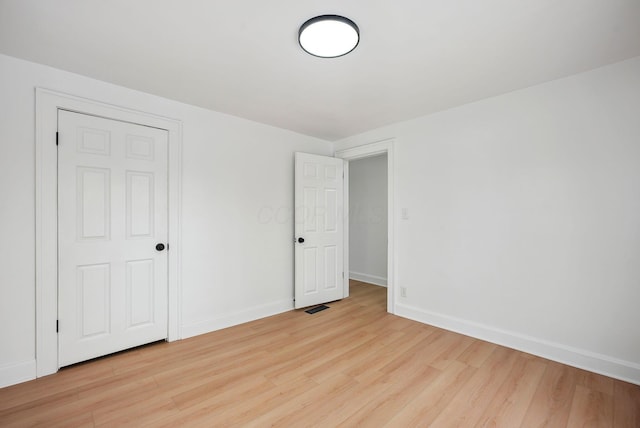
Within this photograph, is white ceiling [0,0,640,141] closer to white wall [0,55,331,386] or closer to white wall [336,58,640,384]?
white wall [0,55,331,386]

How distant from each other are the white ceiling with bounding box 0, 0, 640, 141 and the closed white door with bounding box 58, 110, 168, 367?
1.81 feet

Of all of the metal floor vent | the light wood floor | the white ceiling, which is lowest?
the metal floor vent

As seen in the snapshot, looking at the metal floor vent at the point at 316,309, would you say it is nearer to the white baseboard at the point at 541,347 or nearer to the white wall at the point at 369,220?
the white baseboard at the point at 541,347

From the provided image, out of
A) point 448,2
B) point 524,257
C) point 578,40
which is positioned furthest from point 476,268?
point 448,2

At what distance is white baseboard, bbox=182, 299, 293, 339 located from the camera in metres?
2.95

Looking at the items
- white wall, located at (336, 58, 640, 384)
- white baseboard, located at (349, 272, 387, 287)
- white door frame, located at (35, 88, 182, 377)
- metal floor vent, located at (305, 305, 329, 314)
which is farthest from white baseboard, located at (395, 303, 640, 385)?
white door frame, located at (35, 88, 182, 377)

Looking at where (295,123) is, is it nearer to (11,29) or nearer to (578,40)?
(11,29)

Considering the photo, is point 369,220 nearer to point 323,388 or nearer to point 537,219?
point 537,219

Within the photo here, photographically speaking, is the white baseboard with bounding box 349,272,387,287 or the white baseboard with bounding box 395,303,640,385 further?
the white baseboard with bounding box 349,272,387,287

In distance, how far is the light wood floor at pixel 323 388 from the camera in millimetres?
1749

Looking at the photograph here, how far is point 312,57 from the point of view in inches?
81.4

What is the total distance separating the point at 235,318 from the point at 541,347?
121 inches

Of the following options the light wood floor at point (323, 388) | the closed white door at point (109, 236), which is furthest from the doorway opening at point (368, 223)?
the closed white door at point (109, 236)

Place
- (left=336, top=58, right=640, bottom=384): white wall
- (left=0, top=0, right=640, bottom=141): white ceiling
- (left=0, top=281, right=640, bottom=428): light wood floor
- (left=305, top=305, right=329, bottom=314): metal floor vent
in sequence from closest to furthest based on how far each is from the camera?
(left=0, top=0, right=640, bottom=141): white ceiling
(left=0, top=281, right=640, bottom=428): light wood floor
(left=336, top=58, right=640, bottom=384): white wall
(left=305, top=305, right=329, bottom=314): metal floor vent
